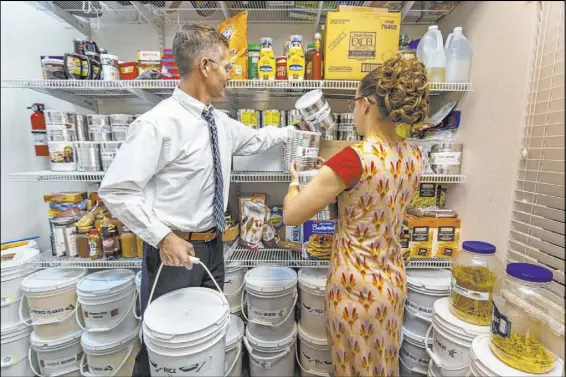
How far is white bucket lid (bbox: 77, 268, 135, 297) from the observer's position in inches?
59.0

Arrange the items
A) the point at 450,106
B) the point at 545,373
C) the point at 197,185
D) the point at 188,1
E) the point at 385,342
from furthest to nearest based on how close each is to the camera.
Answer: the point at 188,1 → the point at 450,106 → the point at 197,185 → the point at 385,342 → the point at 545,373

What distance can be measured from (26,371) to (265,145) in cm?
182

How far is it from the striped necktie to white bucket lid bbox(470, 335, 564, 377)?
3.47 ft

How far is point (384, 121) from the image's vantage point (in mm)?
905

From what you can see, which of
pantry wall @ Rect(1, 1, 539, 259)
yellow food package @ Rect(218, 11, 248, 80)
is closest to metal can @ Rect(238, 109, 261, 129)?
yellow food package @ Rect(218, 11, 248, 80)

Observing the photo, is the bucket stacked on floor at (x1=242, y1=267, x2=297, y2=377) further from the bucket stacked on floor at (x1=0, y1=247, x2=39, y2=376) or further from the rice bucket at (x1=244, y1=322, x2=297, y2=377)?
the bucket stacked on floor at (x1=0, y1=247, x2=39, y2=376)

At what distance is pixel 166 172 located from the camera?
1145 millimetres

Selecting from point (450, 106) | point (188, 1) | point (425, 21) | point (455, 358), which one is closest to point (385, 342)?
point (455, 358)

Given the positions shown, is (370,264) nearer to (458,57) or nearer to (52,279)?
(458,57)

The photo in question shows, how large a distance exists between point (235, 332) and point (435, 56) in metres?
1.78

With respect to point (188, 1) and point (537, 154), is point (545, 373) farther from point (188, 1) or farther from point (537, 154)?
point (188, 1)

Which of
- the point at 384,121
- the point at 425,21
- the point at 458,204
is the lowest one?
the point at 458,204

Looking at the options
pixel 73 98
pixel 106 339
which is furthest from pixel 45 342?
pixel 73 98

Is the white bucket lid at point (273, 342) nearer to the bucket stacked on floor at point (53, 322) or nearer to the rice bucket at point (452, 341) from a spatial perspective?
the rice bucket at point (452, 341)
